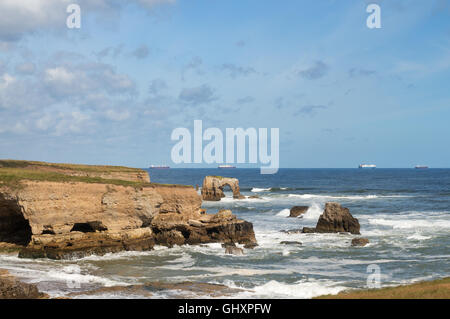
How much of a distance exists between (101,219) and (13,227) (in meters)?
6.49

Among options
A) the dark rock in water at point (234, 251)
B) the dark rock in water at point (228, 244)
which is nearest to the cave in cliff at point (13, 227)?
the dark rock in water at point (234, 251)

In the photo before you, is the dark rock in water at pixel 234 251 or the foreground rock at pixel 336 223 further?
the foreground rock at pixel 336 223

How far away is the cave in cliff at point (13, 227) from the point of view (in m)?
28.8

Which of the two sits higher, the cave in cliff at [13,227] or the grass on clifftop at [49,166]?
the grass on clifftop at [49,166]

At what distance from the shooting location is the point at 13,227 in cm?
3006

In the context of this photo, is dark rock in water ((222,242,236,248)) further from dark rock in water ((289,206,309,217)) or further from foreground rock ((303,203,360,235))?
dark rock in water ((289,206,309,217))

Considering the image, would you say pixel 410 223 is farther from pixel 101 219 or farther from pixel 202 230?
pixel 101 219

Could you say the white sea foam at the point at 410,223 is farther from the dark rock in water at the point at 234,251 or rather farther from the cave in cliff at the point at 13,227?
the cave in cliff at the point at 13,227

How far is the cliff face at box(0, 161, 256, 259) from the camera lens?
26125mm

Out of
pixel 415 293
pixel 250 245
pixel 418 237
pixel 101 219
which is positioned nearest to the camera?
pixel 415 293

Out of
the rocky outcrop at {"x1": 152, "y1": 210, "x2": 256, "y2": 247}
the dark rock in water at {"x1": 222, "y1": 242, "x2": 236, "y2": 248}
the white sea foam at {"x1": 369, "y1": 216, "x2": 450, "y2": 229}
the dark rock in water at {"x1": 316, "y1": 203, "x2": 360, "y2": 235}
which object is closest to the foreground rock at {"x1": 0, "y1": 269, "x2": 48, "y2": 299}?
the rocky outcrop at {"x1": 152, "y1": 210, "x2": 256, "y2": 247}

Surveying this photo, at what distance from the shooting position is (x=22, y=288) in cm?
1627

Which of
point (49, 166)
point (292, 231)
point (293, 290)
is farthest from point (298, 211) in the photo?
point (293, 290)
